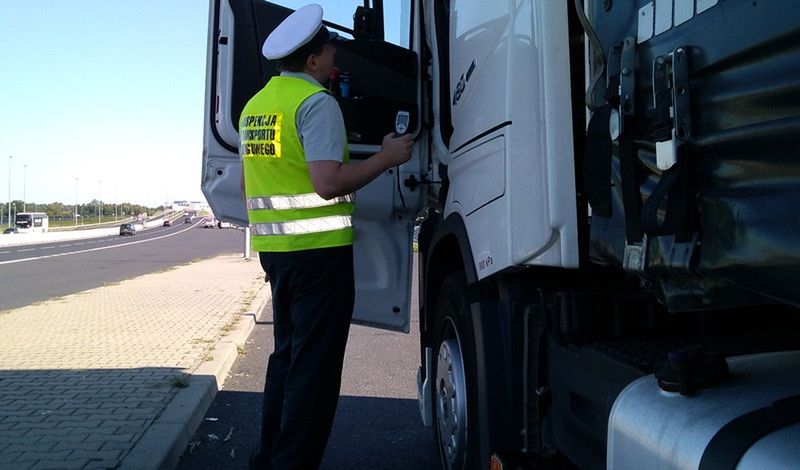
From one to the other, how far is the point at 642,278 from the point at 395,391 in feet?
15.9

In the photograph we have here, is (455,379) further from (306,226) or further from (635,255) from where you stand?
(635,255)

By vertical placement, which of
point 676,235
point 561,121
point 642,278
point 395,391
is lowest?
point 395,391

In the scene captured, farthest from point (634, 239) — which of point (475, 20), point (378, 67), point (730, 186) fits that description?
point (378, 67)

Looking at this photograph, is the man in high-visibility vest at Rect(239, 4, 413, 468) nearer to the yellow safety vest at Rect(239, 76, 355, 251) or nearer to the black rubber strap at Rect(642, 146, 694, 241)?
the yellow safety vest at Rect(239, 76, 355, 251)

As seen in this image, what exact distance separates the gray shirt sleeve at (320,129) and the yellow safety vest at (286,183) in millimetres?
36

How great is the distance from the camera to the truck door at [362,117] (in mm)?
3842

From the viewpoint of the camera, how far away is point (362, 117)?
3.89 m

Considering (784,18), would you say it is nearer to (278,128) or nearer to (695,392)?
(695,392)

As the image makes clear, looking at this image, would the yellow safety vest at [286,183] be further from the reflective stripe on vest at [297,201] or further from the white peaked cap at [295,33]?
the white peaked cap at [295,33]

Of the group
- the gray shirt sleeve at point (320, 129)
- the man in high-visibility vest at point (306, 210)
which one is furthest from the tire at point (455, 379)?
the gray shirt sleeve at point (320, 129)

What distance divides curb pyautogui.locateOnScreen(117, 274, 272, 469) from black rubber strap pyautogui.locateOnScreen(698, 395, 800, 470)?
3.20 m

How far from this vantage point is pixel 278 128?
10.4 ft

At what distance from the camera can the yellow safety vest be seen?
3170 millimetres

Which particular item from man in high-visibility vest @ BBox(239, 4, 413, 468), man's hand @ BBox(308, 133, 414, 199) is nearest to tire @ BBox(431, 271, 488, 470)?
man in high-visibility vest @ BBox(239, 4, 413, 468)
